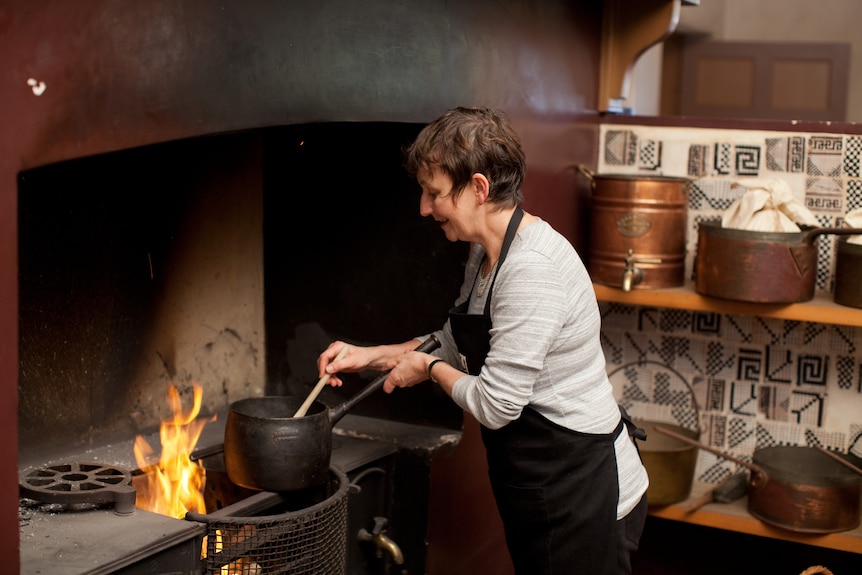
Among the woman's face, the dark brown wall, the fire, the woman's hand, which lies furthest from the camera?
the fire

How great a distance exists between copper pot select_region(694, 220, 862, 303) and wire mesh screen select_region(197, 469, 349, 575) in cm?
150

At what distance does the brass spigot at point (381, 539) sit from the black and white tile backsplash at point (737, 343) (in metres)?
1.27

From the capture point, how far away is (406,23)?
96.8 inches

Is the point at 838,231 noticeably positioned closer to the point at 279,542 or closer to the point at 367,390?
the point at 367,390

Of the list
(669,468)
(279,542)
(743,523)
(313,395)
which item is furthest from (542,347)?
(743,523)

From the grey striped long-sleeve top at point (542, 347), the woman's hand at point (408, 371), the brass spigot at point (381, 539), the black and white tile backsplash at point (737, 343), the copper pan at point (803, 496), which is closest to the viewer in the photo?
the grey striped long-sleeve top at point (542, 347)

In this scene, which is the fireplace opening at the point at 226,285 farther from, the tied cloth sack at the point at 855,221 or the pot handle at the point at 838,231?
the tied cloth sack at the point at 855,221

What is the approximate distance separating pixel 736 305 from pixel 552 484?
1275mm

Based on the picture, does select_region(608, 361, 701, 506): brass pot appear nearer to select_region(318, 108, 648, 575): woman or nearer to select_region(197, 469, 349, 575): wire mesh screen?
select_region(318, 108, 648, 575): woman

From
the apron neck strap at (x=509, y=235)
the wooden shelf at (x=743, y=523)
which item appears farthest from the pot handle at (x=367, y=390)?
the wooden shelf at (x=743, y=523)

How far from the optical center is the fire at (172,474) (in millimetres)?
2422

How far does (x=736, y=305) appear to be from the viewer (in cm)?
322

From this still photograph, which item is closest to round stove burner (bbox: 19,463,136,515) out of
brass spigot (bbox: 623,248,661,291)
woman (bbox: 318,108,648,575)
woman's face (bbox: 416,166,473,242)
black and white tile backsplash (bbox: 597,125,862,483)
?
woman (bbox: 318,108,648,575)

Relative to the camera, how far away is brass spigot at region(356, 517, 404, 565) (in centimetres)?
265
